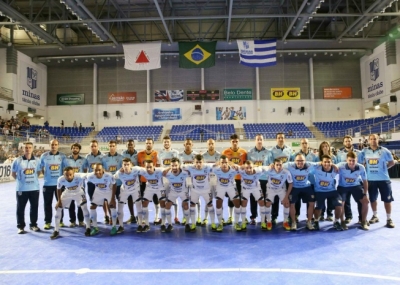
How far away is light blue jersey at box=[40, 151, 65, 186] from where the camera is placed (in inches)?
287

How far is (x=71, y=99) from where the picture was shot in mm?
33156

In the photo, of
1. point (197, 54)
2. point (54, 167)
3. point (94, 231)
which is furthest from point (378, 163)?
point (197, 54)

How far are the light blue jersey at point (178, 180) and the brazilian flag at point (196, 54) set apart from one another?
18733mm

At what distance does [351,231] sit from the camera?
6562 millimetres

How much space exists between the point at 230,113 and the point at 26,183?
2632 centimetres

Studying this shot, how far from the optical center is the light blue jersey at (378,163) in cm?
720

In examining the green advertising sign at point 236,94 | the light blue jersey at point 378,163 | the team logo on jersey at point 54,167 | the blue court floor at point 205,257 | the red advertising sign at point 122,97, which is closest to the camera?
the blue court floor at point 205,257

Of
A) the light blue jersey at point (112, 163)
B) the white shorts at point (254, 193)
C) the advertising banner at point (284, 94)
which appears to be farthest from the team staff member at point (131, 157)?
the advertising banner at point (284, 94)

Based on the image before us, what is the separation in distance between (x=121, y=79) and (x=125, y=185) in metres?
27.7

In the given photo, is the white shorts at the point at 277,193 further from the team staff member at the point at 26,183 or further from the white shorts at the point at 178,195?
the team staff member at the point at 26,183

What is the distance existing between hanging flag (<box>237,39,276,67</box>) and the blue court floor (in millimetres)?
18990

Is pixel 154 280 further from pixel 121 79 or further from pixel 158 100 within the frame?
pixel 121 79

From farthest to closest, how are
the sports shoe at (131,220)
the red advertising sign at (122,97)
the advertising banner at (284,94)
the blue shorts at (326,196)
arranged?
the red advertising sign at (122,97) → the advertising banner at (284,94) → the sports shoe at (131,220) → the blue shorts at (326,196)

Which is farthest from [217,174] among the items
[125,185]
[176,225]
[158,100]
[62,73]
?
[62,73]
